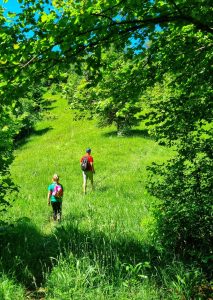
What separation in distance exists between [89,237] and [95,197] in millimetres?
6668

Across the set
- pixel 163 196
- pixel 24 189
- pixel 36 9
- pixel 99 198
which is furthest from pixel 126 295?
pixel 24 189

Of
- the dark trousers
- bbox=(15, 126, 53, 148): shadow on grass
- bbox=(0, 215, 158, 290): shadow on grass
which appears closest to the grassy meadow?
bbox=(0, 215, 158, 290): shadow on grass

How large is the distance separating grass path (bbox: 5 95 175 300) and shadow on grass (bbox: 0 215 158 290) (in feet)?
0.08

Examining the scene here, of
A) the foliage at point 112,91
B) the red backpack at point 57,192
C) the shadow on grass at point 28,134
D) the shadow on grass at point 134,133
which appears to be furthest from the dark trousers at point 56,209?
the shadow on grass at point 28,134

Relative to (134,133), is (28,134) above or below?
above

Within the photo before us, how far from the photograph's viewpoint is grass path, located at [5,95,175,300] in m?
7.94

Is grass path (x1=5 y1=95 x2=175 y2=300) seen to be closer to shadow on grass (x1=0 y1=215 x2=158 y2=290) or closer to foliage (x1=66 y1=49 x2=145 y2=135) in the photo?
shadow on grass (x1=0 y1=215 x2=158 y2=290)

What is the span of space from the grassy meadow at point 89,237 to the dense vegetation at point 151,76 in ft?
2.92

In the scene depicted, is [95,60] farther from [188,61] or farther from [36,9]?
[188,61]

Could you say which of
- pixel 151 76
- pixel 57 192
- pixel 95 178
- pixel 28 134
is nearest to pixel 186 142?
pixel 151 76

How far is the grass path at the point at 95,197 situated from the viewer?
794cm

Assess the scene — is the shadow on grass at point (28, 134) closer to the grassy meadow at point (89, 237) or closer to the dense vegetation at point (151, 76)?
the grassy meadow at point (89, 237)

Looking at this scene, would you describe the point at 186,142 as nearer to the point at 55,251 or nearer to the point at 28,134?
the point at 55,251

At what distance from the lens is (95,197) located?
14.5m
